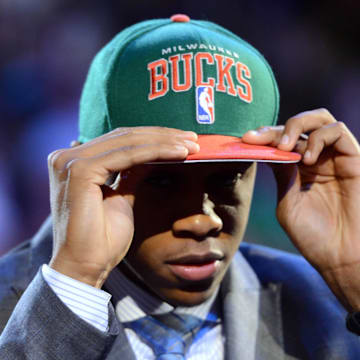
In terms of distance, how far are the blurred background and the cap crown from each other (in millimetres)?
1832

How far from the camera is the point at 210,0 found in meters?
3.14

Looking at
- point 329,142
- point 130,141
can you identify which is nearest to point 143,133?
point 130,141

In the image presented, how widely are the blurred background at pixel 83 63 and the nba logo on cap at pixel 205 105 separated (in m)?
1.96

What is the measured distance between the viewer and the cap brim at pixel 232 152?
109 cm

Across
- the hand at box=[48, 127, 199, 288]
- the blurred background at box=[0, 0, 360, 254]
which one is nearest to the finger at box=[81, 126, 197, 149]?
the hand at box=[48, 127, 199, 288]

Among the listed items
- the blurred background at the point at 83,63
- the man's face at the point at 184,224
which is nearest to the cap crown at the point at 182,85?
the man's face at the point at 184,224

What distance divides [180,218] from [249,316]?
0.45m

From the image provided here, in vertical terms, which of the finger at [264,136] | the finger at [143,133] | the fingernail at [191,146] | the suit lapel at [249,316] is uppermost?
the finger at [143,133]

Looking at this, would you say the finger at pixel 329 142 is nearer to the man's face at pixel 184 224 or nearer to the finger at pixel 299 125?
the finger at pixel 299 125

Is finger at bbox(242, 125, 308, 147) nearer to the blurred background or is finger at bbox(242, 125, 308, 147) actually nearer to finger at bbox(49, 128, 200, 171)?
finger at bbox(49, 128, 200, 171)

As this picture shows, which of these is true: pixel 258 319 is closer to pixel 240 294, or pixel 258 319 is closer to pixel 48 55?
pixel 240 294

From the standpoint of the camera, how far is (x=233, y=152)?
44.1 inches

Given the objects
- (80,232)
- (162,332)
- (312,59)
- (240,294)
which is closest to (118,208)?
(80,232)

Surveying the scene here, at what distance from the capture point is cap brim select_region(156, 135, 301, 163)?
109 centimetres
